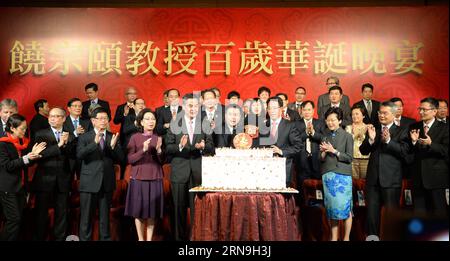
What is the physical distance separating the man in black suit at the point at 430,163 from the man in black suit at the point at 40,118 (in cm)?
440

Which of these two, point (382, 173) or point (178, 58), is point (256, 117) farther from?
point (382, 173)

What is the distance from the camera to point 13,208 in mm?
4727

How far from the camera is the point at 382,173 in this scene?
16.0 feet

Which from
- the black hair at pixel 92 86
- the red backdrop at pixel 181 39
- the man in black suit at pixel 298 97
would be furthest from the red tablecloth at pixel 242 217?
the black hair at pixel 92 86

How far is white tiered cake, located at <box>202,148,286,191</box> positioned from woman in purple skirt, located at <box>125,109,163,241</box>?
0.70 metres

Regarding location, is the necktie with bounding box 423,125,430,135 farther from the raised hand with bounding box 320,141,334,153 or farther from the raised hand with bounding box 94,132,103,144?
the raised hand with bounding box 94,132,103,144

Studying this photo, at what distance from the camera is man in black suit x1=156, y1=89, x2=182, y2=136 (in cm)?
565

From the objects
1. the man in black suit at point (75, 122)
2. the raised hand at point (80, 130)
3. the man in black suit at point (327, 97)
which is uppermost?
the man in black suit at point (327, 97)

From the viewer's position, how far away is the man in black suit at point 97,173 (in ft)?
15.6

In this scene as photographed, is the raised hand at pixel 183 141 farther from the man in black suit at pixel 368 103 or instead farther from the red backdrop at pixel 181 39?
the man in black suit at pixel 368 103

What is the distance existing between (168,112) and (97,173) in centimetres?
132

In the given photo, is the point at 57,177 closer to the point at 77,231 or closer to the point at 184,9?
the point at 77,231

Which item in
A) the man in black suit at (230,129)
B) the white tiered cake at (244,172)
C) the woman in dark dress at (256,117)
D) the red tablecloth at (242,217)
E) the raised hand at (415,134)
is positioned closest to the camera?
the red tablecloth at (242,217)
